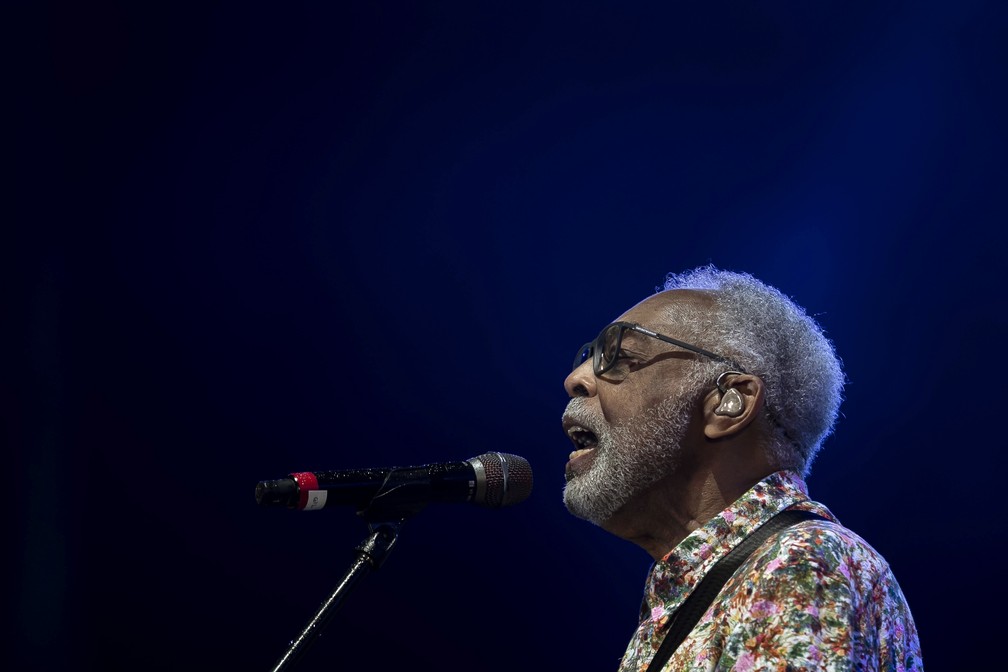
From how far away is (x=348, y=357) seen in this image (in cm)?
402

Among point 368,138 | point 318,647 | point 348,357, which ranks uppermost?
point 368,138

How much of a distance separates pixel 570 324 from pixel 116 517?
2116mm

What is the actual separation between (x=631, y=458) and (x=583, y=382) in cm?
29

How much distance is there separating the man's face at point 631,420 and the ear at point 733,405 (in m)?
0.05

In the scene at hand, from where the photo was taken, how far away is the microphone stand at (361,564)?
6.19 feet

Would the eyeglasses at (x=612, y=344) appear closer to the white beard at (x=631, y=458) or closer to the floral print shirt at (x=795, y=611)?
the white beard at (x=631, y=458)

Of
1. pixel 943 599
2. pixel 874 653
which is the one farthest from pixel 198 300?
pixel 943 599

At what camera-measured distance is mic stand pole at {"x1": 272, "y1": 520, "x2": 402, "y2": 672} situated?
188 centimetres

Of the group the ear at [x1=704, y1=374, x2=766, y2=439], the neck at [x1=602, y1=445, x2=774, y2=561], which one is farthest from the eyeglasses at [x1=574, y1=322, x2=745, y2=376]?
the neck at [x1=602, y1=445, x2=774, y2=561]

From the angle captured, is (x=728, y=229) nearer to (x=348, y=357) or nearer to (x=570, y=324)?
(x=570, y=324)

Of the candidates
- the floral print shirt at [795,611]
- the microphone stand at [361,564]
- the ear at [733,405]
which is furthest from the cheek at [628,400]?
the microphone stand at [361,564]

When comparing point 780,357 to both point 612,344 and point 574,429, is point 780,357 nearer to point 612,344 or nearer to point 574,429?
point 612,344

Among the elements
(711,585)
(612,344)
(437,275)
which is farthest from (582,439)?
(437,275)

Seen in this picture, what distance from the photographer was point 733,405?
224 centimetres
